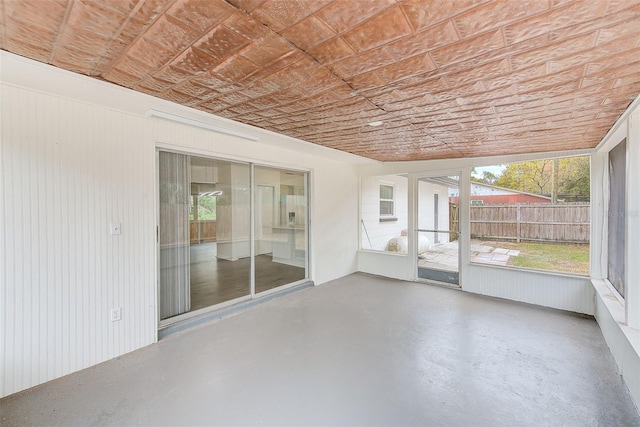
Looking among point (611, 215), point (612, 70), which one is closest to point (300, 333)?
point (612, 70)

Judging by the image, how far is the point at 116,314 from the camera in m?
2.64

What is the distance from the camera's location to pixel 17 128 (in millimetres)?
2119

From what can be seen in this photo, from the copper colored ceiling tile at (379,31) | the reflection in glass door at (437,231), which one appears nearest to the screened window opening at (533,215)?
the reflection in glass door at (437,231)

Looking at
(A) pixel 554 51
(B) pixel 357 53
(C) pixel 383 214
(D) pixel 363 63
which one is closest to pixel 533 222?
(C) pixel 383 214

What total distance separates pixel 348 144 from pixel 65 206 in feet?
10.8

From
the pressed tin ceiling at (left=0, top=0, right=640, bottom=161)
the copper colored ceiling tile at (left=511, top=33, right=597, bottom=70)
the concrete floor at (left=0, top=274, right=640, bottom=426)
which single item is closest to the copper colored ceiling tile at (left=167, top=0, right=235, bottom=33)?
the pressed tin ceiling at (left=0, top=0, right=640, bottom=161)

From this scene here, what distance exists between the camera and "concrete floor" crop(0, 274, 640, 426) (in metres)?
1.90

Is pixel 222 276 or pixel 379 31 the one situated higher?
pixel 379 31

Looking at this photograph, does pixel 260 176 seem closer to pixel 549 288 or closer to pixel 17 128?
pixel 17 128

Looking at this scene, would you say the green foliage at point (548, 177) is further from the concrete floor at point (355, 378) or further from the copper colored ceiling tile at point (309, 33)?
the copper colored ceiling tile at point (309, 33)

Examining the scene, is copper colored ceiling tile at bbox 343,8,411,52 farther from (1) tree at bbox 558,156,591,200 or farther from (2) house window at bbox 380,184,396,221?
(2) house window at bbox 380,184,396,221

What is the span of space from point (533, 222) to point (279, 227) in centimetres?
425

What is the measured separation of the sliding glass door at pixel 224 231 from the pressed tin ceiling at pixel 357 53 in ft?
3.78

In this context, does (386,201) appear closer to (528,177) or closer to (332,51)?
(528,177)
